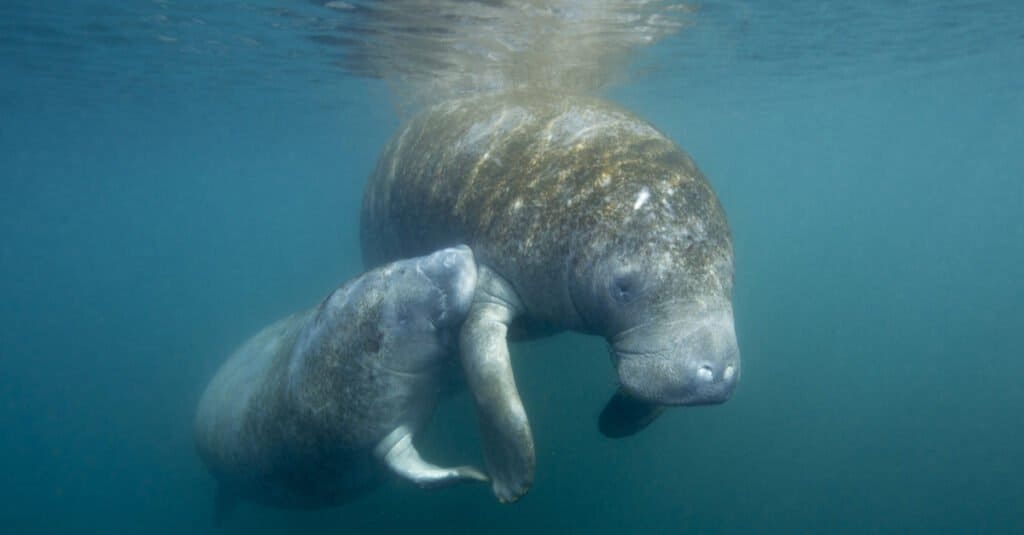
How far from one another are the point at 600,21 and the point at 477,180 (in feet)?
27.3

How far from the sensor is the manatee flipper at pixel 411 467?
4.23 m

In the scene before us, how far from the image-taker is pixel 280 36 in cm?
1230

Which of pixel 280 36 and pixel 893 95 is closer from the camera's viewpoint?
pixel 280 36

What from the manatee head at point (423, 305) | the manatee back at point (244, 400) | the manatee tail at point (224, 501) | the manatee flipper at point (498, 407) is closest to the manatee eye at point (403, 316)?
the manatee head at point (423, 305)

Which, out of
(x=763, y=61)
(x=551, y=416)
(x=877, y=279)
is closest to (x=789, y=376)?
(x=763, y=61)

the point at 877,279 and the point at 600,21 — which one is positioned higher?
the point at 600,21

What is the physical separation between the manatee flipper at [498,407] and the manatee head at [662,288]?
0.63 meters

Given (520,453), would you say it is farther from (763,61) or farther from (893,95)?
(893,95)

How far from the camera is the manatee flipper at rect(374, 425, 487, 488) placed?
423 cm

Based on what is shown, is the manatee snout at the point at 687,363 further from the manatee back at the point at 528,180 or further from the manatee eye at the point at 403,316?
Result: the manatee eye at the point at 403,316

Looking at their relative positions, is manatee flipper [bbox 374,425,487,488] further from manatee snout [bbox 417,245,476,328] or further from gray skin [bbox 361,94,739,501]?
manatee snout [bbox 417,245,476,328]

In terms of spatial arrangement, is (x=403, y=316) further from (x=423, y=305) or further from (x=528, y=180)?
(x=528, y=180)

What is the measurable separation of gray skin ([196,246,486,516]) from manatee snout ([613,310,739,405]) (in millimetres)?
1295

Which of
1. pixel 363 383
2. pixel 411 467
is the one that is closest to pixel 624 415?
pixel 411 467
